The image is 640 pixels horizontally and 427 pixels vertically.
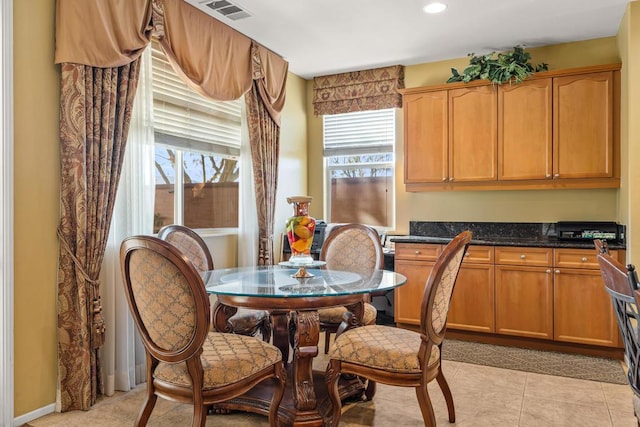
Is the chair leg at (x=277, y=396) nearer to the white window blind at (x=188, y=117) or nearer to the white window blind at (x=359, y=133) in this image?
the white window blind at (x=188, y=117)

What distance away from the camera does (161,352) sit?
2041 millimetres

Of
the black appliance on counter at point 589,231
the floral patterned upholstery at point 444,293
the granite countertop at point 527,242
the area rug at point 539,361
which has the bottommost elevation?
the area rug at point 539,361

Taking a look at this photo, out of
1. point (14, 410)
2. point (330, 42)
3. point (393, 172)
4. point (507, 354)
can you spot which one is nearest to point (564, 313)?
point (507, 354)

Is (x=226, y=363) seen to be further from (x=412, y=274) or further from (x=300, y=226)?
(x=412, y=274)

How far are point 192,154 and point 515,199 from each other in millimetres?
2989

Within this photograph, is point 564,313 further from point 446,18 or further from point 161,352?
point 161,352

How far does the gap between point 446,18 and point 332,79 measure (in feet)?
5.66

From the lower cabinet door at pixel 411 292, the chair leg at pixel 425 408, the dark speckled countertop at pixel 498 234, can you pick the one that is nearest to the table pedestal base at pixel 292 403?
the chair leg at pixel 425 408

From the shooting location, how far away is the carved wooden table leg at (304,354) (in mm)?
2334

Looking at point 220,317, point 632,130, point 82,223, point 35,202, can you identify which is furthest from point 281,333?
point 632,130

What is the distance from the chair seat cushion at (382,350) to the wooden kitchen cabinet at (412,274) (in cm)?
176

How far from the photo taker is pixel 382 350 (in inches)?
88.7

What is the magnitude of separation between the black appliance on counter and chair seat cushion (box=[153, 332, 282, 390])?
2942 millimetres

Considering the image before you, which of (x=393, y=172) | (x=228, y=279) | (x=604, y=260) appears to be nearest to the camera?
(x=604, y=260)
